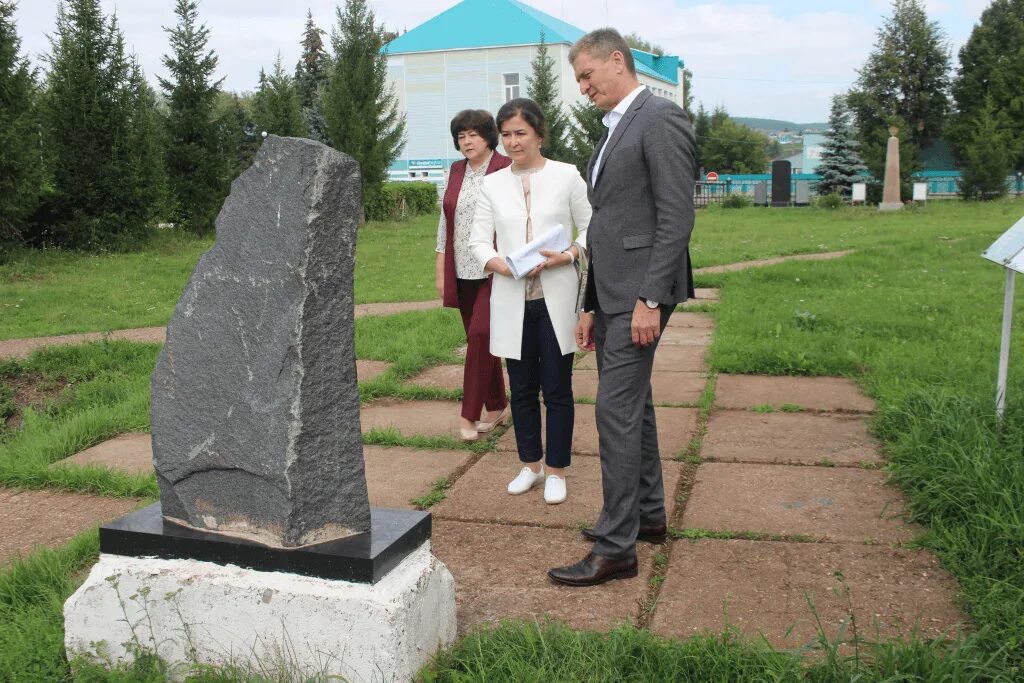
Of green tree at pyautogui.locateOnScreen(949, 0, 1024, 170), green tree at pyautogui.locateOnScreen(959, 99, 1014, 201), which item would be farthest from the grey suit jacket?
green tree at pyautogui.locateOnScreen(949, 0, 1024, 170)

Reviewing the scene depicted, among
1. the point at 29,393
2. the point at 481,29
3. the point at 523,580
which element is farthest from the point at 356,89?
the point at 523,580

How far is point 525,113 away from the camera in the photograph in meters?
4.38

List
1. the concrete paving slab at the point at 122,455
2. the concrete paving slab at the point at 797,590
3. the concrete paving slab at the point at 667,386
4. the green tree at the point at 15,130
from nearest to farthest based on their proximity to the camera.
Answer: the concrete paving slab at the point at 797,590 < the concrete paving slab at the point at 122,455 < the concrete paving slab at the point at 667,386 < the green tree at the point at 15,130

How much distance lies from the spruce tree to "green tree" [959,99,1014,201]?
12.5 feet

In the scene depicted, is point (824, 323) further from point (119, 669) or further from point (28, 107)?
point (28, 107)

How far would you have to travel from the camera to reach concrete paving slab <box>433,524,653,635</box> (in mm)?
3215

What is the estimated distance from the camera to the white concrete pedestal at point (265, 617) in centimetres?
263

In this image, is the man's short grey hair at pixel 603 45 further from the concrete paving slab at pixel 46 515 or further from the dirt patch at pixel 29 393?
the dirt patch at pixel 29 393

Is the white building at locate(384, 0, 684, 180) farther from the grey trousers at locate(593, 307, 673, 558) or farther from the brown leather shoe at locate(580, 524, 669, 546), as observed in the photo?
the grey trousers at locate(593, 307, 673, 558)

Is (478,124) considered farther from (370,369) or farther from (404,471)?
(370,369)

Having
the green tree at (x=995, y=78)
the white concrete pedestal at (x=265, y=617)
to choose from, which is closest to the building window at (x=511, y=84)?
the green tree at (x=995, y=78)

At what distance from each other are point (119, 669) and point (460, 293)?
3.11 meters

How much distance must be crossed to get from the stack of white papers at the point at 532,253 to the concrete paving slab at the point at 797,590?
1.36m

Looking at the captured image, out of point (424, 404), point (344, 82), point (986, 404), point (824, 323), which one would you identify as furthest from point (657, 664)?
point (344, 82)
